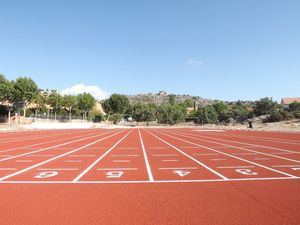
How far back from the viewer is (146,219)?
4.77 metres

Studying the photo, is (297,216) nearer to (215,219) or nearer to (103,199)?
(215,219)

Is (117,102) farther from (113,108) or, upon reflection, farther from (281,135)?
(281,135)

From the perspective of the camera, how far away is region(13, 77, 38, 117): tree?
184 feet

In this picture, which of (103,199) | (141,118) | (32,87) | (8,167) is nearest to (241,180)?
(103,199)

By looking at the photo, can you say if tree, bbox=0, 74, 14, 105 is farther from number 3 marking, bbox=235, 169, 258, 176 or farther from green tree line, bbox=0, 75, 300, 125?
number 3 marking, bbox=235, 169, 258, 176

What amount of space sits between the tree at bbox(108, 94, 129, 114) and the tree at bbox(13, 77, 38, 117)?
45.4 meters

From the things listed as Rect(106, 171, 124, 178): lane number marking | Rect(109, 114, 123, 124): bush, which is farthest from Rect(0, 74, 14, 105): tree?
Rect(106, 171, 124, 178): lane number marking

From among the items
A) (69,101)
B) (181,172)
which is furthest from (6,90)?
(181,172)

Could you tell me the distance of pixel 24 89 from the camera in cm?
5606

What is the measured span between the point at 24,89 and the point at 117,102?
4748cm

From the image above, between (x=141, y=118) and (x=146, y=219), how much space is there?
295 ft

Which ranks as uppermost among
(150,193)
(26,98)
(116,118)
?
(26,98)

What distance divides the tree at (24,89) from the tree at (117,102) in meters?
45.4

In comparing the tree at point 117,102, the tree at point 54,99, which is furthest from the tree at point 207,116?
the tree at point 54,99
